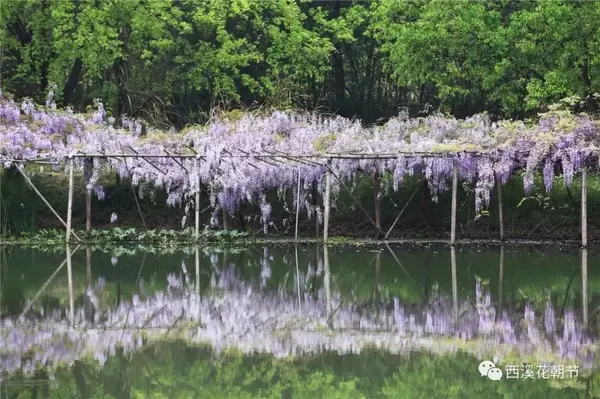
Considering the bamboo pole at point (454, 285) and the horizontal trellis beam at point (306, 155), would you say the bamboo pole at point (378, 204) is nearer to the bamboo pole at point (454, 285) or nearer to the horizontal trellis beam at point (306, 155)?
the horizontal trellis beam at point (306, 155)

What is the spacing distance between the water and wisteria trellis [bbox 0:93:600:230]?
3.81 meters

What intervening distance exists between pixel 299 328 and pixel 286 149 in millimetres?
10865

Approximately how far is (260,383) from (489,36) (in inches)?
756

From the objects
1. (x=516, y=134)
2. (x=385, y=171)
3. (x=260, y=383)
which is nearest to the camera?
(x=260, y=383)

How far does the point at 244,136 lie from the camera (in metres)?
20.0

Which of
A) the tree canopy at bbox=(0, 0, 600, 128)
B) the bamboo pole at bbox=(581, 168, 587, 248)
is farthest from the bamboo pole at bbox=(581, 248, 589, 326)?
the tree canopy at bbox=(0, 0, 600, 128)

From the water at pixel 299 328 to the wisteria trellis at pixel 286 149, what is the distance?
3805mm

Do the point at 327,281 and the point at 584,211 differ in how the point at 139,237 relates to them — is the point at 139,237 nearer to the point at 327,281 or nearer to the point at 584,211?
the point at 327,281

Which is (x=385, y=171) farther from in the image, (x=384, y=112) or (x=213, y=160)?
(x=384, y=112)

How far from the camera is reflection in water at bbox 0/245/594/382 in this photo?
849 cm

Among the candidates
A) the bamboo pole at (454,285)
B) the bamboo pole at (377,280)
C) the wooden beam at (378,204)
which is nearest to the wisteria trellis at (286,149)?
the wooden beam at (378,204)

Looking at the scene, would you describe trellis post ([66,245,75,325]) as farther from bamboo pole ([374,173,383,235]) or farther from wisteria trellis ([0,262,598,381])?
bamboo pole ([374,173,383,235])

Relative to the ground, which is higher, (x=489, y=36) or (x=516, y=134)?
(x=489, y=36)

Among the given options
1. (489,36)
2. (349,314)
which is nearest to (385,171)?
(489,36)
